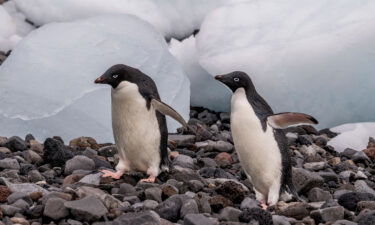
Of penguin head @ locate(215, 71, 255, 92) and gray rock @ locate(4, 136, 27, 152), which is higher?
penguin head @ locate(215, 71, 255, 92)

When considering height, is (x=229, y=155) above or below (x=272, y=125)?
below

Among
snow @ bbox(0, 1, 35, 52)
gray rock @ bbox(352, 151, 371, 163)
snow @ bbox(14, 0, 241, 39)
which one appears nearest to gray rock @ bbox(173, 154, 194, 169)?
gray rock @ bbox(352, 151, 371, 163)

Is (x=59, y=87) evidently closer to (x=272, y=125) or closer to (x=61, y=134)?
(x=61, y=134)

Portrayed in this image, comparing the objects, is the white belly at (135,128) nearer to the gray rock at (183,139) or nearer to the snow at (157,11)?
the gray rock at (183,139)

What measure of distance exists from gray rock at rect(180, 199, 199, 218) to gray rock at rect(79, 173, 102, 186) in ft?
2.19

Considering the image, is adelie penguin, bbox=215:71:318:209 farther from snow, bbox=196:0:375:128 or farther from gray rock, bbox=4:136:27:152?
snow, bbox=196:0:375:128

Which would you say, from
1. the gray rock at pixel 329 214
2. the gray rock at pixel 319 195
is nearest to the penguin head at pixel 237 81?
the gray rock at pixel 319 195

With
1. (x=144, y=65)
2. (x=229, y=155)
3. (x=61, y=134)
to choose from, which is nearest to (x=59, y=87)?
(x=61, y=134)

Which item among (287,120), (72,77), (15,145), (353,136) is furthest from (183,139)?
(287,120)

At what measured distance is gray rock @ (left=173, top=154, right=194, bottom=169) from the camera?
16.1 ft

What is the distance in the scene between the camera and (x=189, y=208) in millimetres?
3609

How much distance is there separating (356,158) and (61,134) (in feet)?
6.25

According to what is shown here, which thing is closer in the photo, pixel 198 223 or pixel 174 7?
pixel 198 223

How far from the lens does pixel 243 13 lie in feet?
23.0
